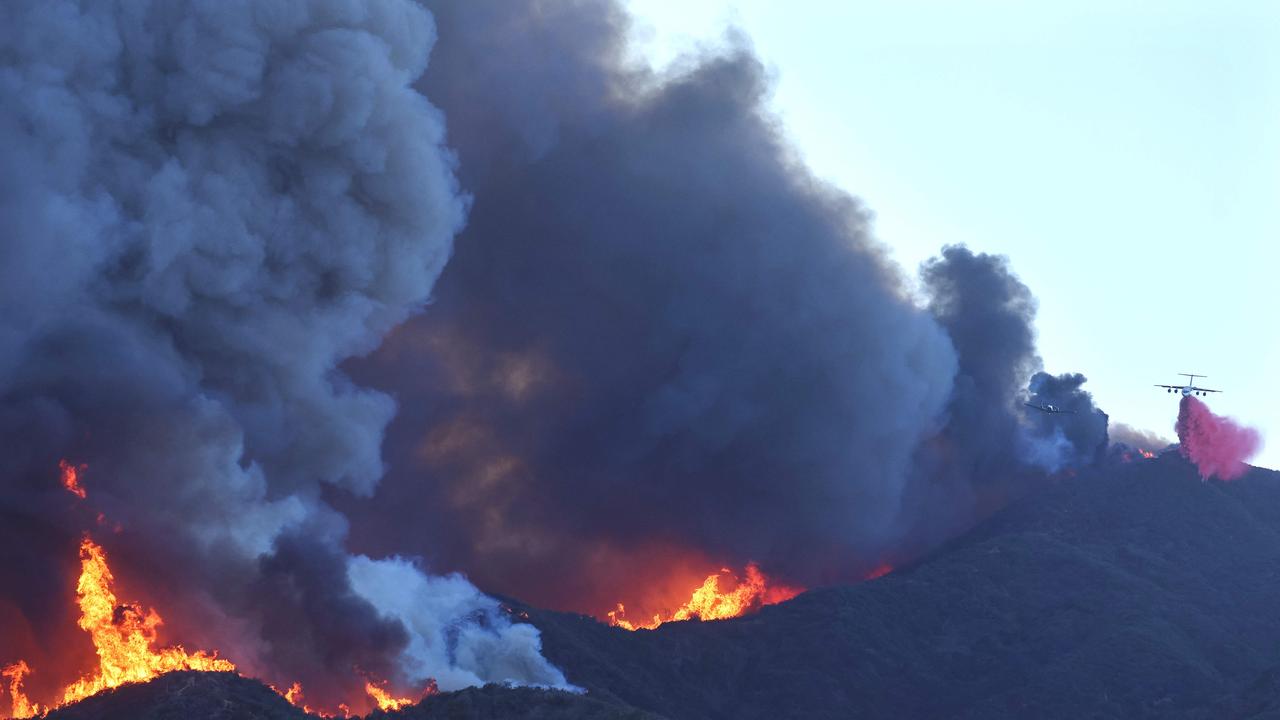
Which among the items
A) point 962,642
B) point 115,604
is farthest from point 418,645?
point 962,642

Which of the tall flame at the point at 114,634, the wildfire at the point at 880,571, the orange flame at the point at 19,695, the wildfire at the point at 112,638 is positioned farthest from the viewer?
the wildfire at the point at 880,571

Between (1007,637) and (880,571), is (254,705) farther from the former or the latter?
(880,571)

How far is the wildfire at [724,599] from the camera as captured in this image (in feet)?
488

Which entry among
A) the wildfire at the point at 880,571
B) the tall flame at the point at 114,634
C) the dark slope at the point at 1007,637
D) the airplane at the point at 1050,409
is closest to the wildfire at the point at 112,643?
the tall flame at the point at 114,634

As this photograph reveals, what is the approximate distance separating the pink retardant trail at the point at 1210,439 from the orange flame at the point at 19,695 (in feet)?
367

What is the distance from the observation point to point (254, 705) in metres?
97.9

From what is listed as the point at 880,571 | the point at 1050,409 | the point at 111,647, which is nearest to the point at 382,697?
the point at 111,647

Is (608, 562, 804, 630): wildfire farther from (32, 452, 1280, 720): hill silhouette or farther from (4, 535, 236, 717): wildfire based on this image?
(4, 535, 236, 717): wildfire

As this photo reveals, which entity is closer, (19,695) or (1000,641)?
(19,695)

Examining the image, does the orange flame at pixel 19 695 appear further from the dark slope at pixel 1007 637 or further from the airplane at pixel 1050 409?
the airplane at pixel 1050 409

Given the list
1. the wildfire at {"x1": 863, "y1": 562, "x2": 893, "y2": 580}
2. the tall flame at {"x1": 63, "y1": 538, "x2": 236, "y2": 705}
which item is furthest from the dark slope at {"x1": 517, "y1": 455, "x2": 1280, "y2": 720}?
the tall flame at {"x1": 63, "y1": 538, "x2": 236, "y2": 705}

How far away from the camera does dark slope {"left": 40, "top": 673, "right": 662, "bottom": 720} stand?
9588 centimetres

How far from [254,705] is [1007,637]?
6601 centimetres

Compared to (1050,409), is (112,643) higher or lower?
lower
